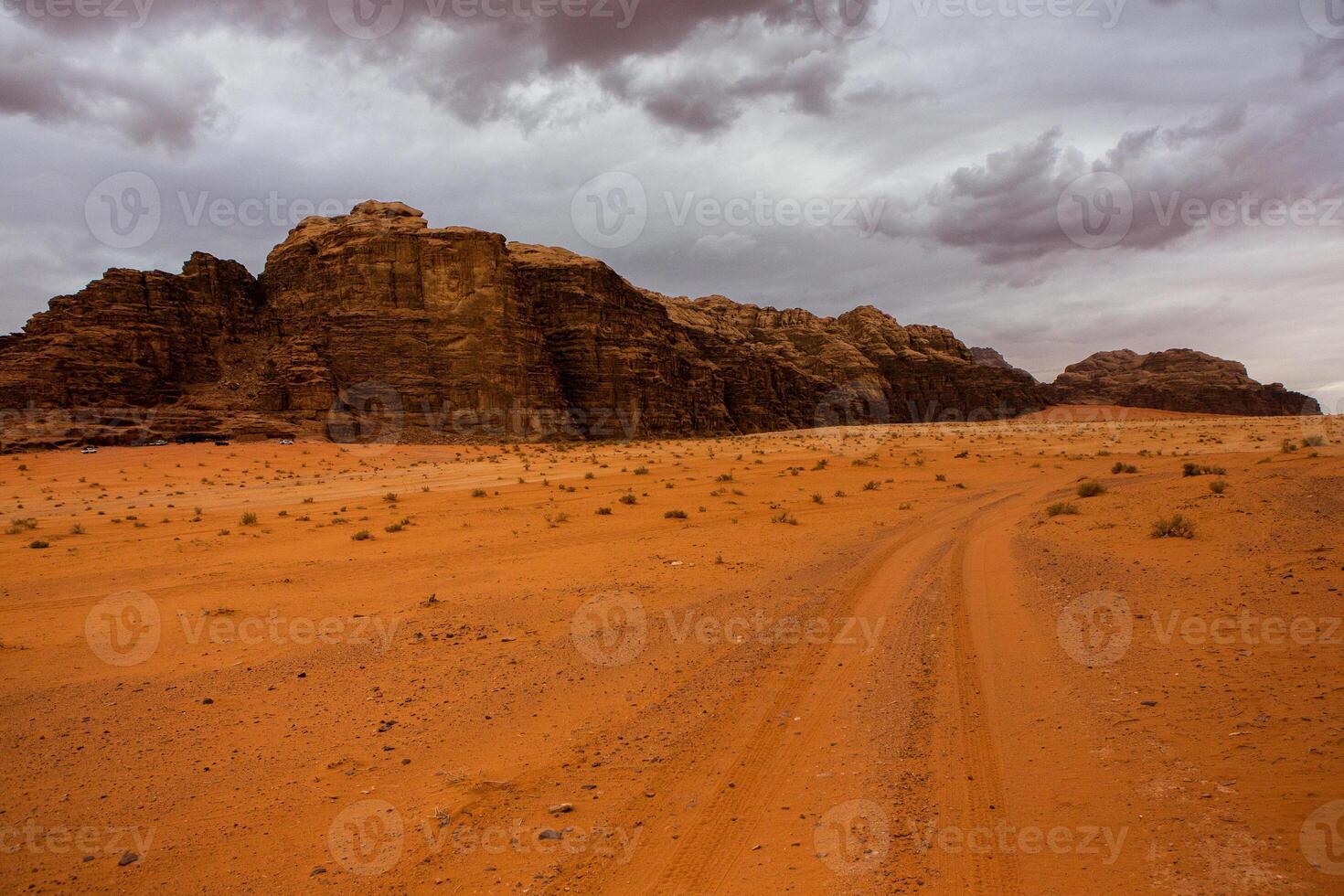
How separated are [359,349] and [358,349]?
0.08 metres

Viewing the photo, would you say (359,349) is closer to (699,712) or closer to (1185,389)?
(699,712)

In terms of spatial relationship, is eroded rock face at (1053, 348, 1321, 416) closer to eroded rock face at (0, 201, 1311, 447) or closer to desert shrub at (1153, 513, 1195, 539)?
eroded rock face at (0, 201, 1311, 447)

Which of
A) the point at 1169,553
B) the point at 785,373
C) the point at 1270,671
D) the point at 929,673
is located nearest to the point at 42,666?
the point at 929,673

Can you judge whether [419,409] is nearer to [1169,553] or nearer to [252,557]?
[252,557]

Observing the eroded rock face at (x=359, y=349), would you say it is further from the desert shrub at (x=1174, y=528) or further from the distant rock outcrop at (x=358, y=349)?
the desert shrub at (x=1174, y=528)

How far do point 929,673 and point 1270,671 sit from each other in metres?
2.44

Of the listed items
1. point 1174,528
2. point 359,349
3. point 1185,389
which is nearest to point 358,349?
point 359,349

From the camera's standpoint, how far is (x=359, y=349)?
189 ft

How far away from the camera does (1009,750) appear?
444cm

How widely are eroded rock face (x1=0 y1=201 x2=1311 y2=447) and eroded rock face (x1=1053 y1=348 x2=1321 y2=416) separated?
9413cm

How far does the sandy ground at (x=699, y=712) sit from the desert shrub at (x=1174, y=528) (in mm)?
333

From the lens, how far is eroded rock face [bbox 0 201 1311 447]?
4738cm

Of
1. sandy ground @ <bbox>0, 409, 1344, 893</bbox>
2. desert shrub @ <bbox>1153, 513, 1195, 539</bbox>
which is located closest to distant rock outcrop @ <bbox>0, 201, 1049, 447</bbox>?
sandy ground @ <bbox>0, 409, 1344, 893</bbox>

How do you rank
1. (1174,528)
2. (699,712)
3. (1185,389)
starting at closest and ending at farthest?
(699,712) → (1174,528) → (1185,389)
